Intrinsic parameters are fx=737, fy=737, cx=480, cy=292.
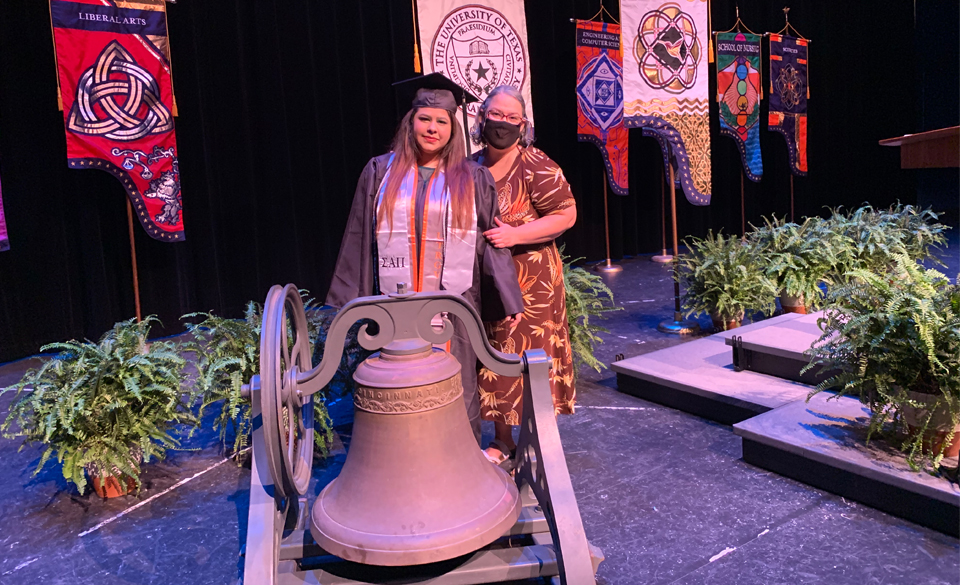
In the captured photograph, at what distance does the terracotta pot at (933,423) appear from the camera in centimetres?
224

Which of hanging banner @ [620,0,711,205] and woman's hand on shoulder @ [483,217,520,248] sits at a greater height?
hanging banner @ [620,0,711,205]

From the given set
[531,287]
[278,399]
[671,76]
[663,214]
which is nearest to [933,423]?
[531,287]

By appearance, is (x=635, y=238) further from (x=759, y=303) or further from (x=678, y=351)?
(x=678, y=351)

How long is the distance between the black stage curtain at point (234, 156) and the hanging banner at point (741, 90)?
1386 mm

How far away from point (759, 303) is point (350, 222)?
2.95 meters

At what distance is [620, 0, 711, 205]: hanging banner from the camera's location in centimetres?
544

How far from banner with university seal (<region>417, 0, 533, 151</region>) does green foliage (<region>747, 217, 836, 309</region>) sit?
2120mm

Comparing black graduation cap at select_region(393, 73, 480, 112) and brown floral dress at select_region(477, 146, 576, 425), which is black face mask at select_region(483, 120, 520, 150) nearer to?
brown floral dress at select_region(477, 146, 576, 425)

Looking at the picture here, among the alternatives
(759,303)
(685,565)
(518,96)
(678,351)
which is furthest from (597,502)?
(759,303)

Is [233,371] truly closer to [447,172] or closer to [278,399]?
[447,172]

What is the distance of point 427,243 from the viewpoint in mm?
2223

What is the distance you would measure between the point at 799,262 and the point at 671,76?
1847 millimetres

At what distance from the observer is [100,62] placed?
13.9ft

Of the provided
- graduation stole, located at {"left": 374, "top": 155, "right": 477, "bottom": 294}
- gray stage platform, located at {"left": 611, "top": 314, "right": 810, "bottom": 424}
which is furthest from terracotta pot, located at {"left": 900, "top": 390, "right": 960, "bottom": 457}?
graduation stole, located at {"left": 374, "top": 155, "right": 477, "bottom": 294}
